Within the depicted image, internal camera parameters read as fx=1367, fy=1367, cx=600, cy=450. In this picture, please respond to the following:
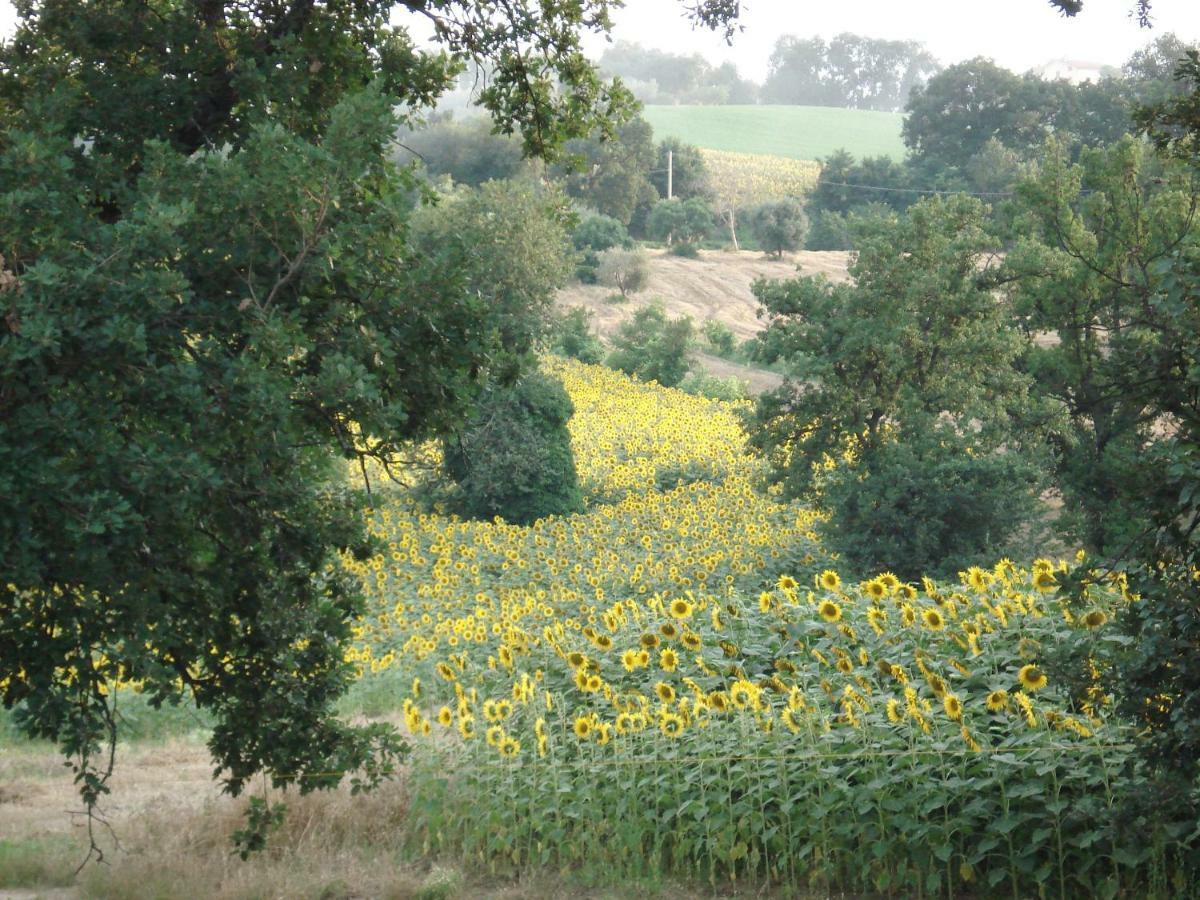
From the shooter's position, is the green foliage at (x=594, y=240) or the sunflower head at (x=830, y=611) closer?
the sunflower head at (x=830, y=611)

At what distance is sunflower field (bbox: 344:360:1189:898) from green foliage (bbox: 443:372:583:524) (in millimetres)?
10948

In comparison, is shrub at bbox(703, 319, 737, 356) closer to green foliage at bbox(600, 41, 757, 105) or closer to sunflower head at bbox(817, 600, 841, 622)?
sunflower head at bbox(817, 600, 841, 622)

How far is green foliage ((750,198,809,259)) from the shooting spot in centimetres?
4722

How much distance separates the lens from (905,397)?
1543cm

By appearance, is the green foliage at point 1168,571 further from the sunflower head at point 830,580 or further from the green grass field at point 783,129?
the green grass field at point 783,129

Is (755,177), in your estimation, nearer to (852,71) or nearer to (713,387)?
(713,387)

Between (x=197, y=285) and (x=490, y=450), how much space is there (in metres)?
15.2

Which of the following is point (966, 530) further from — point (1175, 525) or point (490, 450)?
point (1175, 525)

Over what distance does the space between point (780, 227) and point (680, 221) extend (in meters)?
3.97

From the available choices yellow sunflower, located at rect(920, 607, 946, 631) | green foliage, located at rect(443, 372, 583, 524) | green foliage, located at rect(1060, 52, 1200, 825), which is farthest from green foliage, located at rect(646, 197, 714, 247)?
green foliage, located at rect(1060, 52, 1200, 825)

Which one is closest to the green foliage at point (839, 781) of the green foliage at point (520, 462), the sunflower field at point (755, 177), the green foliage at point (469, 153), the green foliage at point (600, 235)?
the green foliage at point (520, 462)

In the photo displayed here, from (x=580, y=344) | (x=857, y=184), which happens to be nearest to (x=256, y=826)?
(x=580, y=344)

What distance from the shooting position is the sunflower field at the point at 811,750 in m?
5.29

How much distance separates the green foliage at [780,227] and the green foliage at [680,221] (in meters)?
2.08
